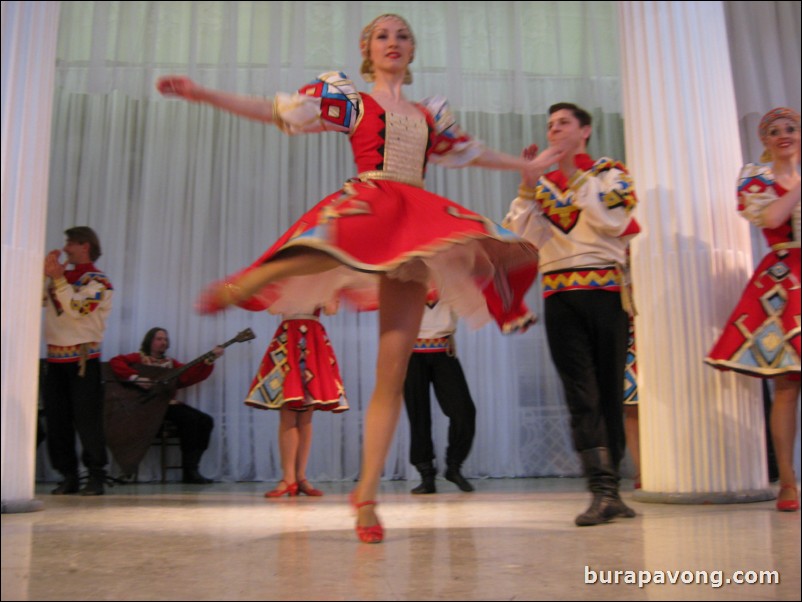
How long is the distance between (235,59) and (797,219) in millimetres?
4821

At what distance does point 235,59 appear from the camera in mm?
6965

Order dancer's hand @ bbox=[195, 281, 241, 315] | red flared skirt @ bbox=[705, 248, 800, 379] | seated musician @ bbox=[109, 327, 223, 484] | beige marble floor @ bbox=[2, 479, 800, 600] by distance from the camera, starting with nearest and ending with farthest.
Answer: beige marble floor @ bbox=[2, 479, 800, 600] < dancer's hand @ bbox=[195, 281, 241, 315] < red flared skirt @ bbox=[705, 248, 800, 379] < seated musician @ bbox=[109, 327, 223, 484]

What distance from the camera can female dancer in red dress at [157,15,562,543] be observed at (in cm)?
228

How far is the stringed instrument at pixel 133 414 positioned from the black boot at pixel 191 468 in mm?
416

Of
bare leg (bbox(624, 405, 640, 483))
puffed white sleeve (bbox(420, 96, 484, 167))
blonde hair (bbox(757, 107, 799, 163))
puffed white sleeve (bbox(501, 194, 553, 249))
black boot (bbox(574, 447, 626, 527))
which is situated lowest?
black boot (bbox(574, 447, 626, 527))

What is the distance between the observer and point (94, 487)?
5070mm

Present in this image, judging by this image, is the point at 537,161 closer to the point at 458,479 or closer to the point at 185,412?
the point at 458,479

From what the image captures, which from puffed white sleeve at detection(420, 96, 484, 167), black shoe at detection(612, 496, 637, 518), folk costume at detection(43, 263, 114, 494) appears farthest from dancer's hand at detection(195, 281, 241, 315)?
folk costume at detection(43, 263, 114, 494)

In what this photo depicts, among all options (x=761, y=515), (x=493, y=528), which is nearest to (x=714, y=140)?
(x=761, y=515)

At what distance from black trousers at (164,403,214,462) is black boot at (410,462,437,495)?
6.81 feet

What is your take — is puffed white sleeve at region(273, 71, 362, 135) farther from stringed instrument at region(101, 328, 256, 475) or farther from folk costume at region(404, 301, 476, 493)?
stringed instrument at region(101, 328, 256, 475)

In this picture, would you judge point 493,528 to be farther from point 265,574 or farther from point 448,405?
point 448,405

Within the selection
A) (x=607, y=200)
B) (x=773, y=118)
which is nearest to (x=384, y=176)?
(x=607, y=200)

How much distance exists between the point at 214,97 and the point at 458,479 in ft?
10.5
